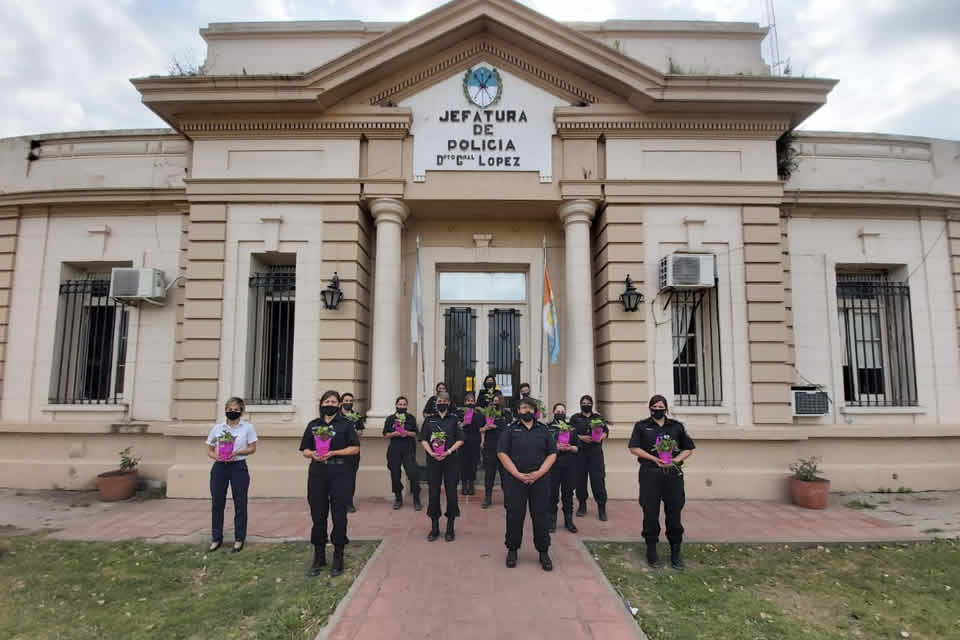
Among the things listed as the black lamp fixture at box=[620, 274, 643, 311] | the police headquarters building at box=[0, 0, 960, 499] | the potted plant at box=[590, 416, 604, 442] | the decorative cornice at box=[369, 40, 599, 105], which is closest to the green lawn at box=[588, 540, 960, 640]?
the potted plant at box=[590, 416, 604, 442]

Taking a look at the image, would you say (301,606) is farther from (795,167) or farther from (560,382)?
(795,167)

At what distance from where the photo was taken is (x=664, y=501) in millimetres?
5270

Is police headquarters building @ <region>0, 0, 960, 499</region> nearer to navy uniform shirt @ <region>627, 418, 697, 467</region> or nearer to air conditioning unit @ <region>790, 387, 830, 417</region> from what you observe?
air conditioning unit @ <region>790, 387, 830, 417</region>

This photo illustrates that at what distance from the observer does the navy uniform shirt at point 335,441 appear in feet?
16.5

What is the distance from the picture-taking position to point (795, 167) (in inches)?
362

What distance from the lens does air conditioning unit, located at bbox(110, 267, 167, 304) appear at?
28.8ft

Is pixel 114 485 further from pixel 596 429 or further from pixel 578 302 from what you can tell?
pixel 578 302

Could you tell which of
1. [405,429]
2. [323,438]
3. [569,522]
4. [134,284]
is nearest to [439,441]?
[405,429]

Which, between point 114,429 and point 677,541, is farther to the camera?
point 114,429

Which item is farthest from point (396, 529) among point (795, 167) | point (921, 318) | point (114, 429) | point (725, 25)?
point (725, 25)

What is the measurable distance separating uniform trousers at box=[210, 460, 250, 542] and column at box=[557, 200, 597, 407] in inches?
202

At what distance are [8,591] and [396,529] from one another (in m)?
3.88

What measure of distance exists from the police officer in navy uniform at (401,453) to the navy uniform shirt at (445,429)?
107 centimetres

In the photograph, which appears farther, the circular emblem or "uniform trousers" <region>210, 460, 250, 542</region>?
the circular emblem
